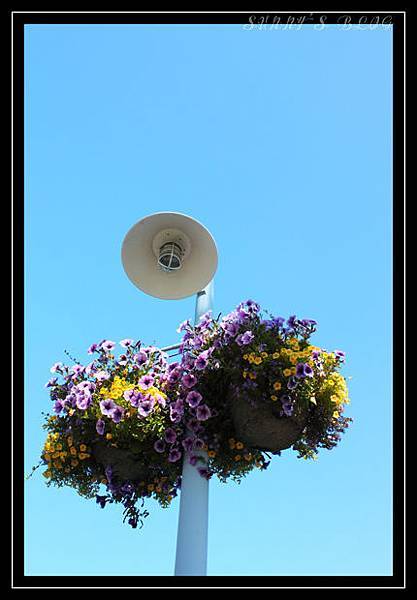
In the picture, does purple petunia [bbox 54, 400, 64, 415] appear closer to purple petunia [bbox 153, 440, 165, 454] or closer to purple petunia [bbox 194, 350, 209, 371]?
purple petunia [bbox 153, 440, 165, 454]

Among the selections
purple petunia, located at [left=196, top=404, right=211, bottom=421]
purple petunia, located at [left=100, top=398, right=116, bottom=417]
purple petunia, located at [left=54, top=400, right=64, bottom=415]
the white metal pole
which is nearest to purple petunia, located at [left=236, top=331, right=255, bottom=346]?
purple petunia, located at [left=196, top=404, right=211, bottom=421]

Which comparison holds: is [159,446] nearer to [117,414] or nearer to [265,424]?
[117,414]

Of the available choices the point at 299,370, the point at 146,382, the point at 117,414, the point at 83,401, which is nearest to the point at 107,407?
the point at 117,414

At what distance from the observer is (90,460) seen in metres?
3.89

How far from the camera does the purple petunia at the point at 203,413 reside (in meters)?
3.77

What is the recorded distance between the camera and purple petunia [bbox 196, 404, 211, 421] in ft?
12.4

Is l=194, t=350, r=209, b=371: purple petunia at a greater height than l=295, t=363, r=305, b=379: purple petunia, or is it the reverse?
l=194, t=350, r=209, b=371: purple petunia

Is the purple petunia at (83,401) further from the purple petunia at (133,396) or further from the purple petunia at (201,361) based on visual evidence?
the purple petunia at (201,361)

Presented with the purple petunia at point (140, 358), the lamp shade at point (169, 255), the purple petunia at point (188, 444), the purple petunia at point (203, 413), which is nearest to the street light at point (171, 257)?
the lamp shade at point (169, 255)

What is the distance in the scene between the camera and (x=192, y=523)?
3.61 metres

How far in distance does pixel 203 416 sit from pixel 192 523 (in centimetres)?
63

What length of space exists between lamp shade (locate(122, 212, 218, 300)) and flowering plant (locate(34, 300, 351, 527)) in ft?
1.96
